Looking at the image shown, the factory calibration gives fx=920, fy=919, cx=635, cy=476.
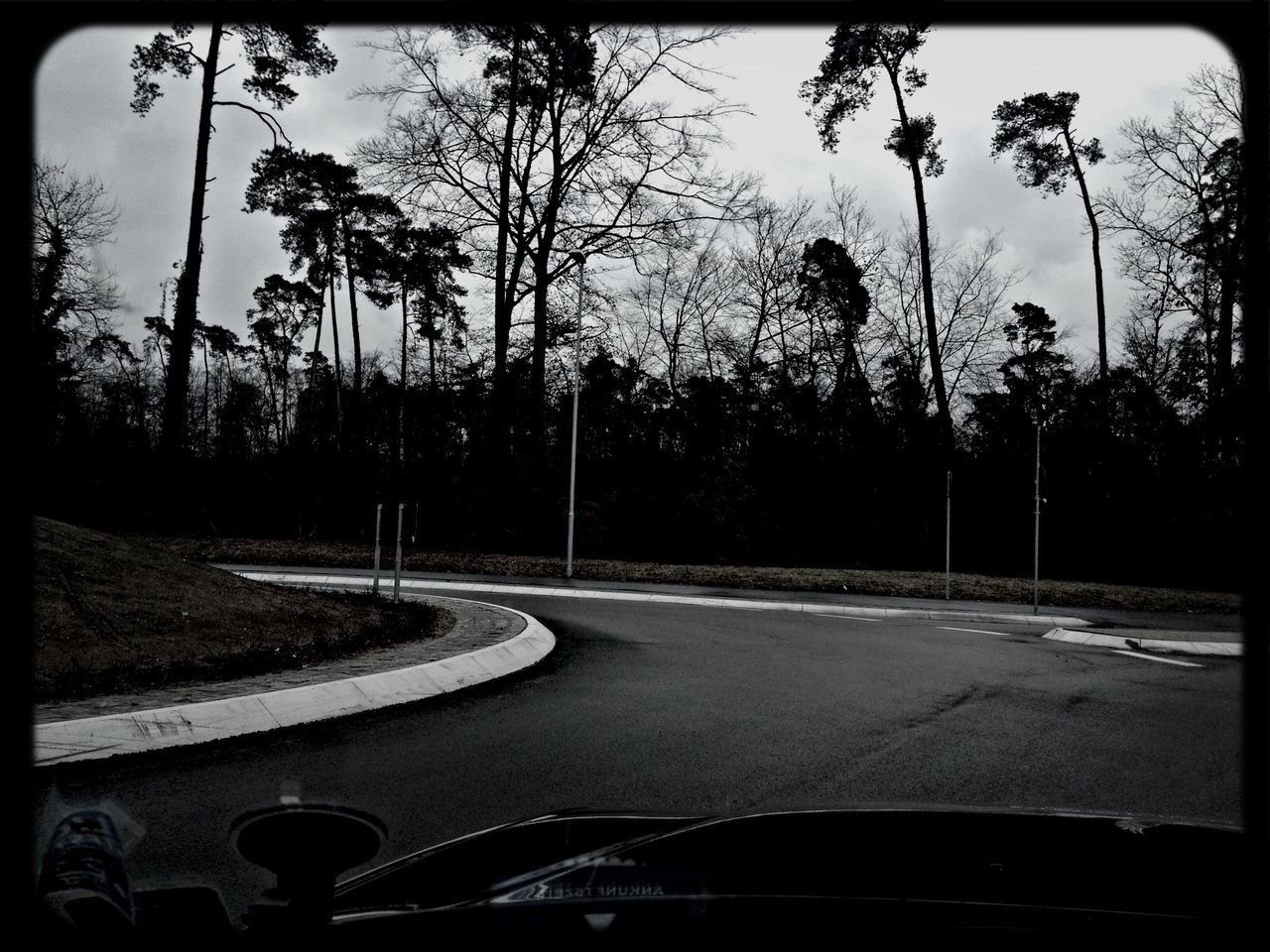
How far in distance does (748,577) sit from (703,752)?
1658cm

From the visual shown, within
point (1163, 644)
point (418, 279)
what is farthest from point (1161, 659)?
point (418, 279)

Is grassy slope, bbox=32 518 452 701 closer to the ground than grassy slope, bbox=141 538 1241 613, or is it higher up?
higher up

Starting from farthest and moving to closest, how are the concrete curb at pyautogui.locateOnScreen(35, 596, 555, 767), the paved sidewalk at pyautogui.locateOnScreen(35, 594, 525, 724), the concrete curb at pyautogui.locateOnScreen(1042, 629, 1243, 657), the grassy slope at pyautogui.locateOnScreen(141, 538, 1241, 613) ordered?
the grassy slope at pyautogui.locateOnScreen(141, 538, 1241, 613) → the concrete curb at pyautogui.locateOnScreen(1042, 629, 1243, 657) → the paved sidewalk at pyautogui.locateOnScreen(35, 594, 525, 724) → the concrete curb at pyautogui.locateOnScreen(35, 596, 555, 767)

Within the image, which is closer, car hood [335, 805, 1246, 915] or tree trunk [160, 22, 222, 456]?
car hood [335, 805, 1246, 915]

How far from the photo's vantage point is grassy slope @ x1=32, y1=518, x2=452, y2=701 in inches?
294

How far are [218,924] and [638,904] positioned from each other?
→ 0.75 m

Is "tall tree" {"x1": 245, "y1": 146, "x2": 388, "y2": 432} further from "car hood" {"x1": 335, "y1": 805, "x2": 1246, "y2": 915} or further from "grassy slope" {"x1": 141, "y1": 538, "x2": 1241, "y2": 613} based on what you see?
"car hood" {"x1": 335, "y1": 805, "x2": 1246, "y2": 915}

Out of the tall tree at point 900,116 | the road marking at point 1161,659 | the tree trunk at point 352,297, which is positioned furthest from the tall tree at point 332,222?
the road marking at point 1161,659

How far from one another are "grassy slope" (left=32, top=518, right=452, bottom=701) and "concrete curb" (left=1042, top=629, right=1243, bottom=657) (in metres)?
9.80

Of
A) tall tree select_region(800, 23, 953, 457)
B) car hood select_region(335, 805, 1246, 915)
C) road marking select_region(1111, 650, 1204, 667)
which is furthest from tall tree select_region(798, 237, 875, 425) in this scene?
car hood select_region(335, 805, 1246, 915)

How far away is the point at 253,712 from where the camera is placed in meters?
6.45

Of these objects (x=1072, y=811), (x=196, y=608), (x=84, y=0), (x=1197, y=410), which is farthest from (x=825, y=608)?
(x=1197, y=410)

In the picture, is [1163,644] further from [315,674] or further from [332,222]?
[332,222]

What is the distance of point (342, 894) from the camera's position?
80.7 inches
